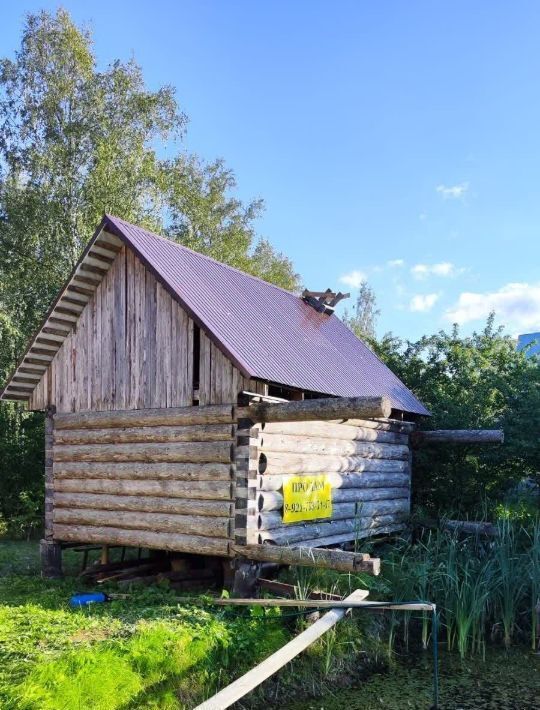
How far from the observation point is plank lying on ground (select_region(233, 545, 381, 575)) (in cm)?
884

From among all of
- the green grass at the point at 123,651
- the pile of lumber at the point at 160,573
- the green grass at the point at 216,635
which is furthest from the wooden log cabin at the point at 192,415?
the green grass at the point at 123,651

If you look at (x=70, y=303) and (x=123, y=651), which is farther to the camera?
(x=70, y=303)

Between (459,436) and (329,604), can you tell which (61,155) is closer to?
(459,436)

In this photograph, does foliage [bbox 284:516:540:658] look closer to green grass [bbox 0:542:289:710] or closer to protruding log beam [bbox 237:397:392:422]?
green grass [bbox 0:542:289:710]

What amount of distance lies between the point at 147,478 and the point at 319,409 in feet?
12.1

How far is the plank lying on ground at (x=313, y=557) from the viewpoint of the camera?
884 centimetres

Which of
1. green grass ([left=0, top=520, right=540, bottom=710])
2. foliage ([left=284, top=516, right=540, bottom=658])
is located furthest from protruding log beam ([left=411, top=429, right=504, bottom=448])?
foliage ([left=284, top=516, right=540, bottom=658])

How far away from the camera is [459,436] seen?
14922mm

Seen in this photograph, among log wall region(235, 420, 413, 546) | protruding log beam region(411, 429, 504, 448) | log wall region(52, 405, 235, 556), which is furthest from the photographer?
protruding log beam region(411, 429, 504, 448)

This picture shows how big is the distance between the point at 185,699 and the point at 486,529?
783 centimetres

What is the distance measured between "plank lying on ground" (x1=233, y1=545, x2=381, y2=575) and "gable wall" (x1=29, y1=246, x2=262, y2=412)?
2.29 metres

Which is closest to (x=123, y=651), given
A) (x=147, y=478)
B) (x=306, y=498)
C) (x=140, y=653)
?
(x=140, y=653)

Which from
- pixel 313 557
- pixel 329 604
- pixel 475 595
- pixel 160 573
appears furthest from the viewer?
pixel 160 573

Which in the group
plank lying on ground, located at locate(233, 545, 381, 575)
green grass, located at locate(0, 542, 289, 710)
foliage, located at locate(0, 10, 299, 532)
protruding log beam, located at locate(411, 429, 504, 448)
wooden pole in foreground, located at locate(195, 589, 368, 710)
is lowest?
green grass, located at locate(0, 542, 289, 710)
